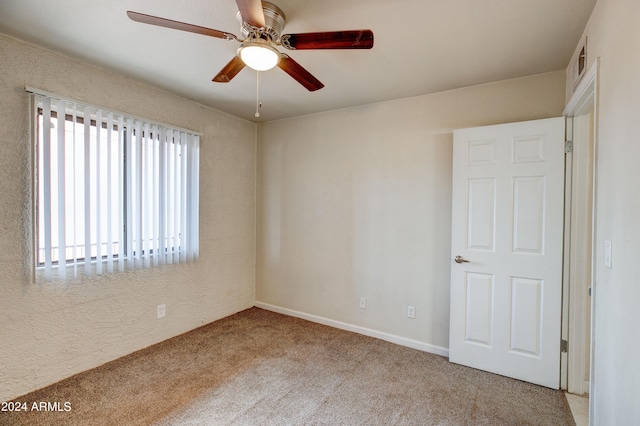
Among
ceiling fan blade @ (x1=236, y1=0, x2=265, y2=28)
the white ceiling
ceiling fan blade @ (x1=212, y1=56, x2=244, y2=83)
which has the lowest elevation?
ceiling fan blade @ (x1=212, y1=56, x2=244, y2=83)

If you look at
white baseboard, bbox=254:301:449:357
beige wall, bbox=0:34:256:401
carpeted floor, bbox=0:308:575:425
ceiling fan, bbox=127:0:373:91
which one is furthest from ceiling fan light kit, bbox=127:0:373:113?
white baseboard, bbox=254:301:449:357

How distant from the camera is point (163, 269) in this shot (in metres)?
2.96

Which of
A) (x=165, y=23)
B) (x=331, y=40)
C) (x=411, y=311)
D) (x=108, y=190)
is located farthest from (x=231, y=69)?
(x=411, y=311)

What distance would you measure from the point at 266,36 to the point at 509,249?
2.34 m

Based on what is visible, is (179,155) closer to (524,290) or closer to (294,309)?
(294,309)

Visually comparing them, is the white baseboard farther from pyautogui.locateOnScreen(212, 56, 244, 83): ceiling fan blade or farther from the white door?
pyautogui.locateOnScreen(212, 56, 244, 83): ceiling fan blade

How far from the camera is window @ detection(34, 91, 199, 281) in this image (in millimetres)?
2168

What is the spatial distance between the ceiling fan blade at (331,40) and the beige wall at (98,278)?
1.91 m

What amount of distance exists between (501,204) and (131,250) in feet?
10.5

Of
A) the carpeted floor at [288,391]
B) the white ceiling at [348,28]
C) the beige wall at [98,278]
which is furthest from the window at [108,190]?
the carpeted floor at [288,391]

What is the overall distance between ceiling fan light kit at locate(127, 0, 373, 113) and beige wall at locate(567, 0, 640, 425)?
107 centimetres

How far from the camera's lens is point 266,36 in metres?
1.54

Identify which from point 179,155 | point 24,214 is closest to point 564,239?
point 179,155

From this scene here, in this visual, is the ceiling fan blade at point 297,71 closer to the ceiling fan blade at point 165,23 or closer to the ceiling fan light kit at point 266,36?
the ceiling fan light kit at point 266,36
